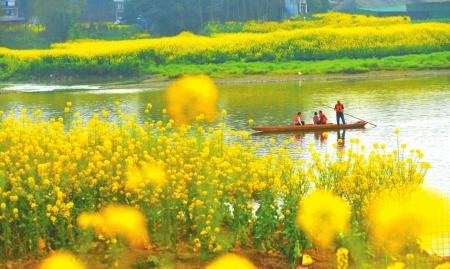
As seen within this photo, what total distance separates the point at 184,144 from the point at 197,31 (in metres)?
57.6

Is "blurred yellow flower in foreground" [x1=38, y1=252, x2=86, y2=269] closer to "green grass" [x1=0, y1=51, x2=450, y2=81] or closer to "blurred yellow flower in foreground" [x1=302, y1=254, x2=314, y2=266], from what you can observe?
"blurred yellow flower in foreground" [x1=302, y1=254, x2=314, y2=266]

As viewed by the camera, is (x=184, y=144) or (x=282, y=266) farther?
(x=184, y=144)

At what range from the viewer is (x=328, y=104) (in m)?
37.9

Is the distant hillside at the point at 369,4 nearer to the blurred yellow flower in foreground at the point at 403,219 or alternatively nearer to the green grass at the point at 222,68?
the green grass at the point at 222,68

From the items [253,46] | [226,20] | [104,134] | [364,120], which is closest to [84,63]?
[253,46]

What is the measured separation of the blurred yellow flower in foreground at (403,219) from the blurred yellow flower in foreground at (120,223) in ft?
10.4

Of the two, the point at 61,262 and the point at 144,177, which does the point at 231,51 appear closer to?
the point at 144,177

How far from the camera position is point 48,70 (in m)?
57.2

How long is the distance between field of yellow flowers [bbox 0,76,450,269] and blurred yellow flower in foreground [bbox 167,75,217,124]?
19.5 m

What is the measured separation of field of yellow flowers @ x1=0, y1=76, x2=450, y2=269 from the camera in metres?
12.2

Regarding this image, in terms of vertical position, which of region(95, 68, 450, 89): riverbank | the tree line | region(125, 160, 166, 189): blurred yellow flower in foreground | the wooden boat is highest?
the tree line

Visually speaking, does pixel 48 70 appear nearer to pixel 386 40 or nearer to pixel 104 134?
pixel 386 40

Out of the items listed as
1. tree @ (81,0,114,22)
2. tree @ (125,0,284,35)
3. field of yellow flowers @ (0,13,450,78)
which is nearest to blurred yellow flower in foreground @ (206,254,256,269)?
field of yellow flowers @ (0,13,450,78)

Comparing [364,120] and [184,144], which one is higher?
[184,144]
